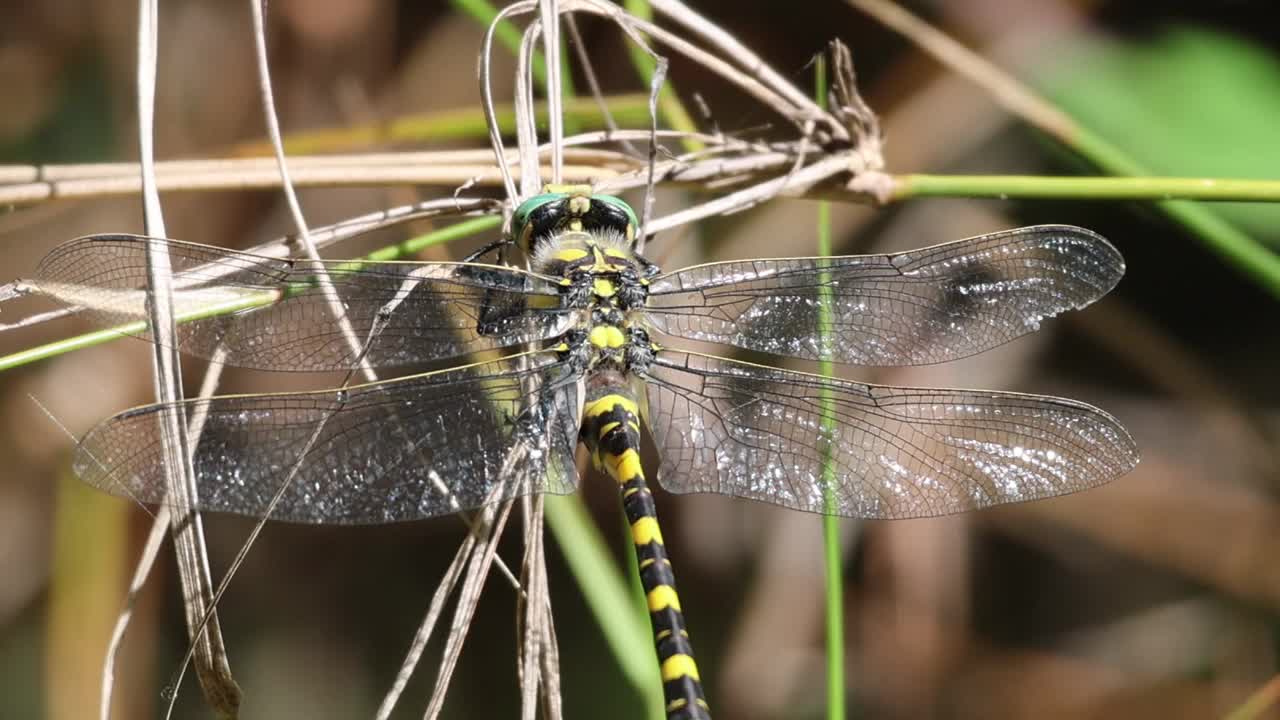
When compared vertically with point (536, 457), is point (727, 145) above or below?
above

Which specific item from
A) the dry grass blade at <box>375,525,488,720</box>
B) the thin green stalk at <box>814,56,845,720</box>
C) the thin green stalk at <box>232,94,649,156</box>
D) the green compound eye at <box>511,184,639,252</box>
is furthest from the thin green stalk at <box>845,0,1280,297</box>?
the dry grass blade at <box>375,525,488,720</box>

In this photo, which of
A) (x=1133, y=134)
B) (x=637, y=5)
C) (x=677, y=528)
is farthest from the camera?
(x=677, y=528)

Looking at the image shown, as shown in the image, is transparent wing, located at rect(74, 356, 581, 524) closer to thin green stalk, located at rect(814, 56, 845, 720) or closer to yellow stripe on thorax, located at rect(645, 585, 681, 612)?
yellow stripe on thorax, located at rect(645, 585, 681, 612)

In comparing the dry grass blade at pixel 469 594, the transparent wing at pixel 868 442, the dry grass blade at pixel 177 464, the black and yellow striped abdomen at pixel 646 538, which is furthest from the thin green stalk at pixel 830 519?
the dry grass blade at pixel 177 464

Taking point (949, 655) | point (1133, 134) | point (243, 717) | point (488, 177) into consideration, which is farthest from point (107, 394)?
point (1133, 134)

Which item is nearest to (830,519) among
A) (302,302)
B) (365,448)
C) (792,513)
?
(365,448)

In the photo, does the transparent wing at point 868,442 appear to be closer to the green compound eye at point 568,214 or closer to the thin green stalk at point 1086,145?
the green compound eye at point 568,214

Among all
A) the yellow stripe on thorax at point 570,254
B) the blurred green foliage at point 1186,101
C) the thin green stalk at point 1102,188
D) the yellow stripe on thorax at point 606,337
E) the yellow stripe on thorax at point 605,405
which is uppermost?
Result: the blurred green foliage at point 1186,101

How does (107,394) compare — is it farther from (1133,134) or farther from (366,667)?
(1133,134)
